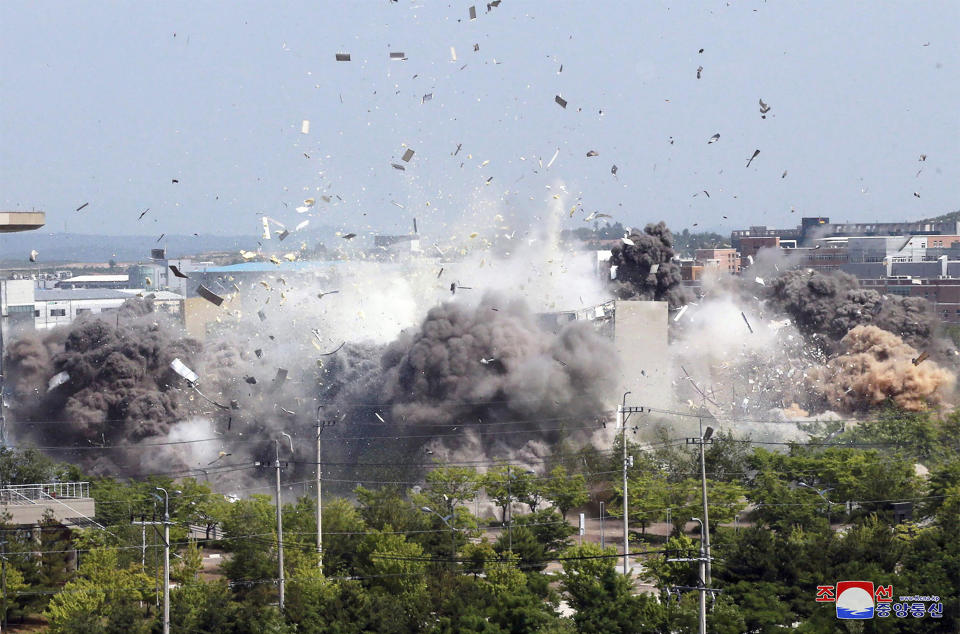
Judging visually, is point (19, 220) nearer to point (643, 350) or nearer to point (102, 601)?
point (102, 601)

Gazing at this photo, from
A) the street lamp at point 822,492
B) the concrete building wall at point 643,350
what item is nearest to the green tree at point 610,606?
the street lamp at point 822,492

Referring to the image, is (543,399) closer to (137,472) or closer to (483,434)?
(483,434)

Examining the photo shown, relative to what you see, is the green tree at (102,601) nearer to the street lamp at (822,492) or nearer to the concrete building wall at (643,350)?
the street lamp at (822,492)

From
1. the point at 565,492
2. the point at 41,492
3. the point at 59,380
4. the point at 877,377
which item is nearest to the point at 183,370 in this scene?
the point at 59,380

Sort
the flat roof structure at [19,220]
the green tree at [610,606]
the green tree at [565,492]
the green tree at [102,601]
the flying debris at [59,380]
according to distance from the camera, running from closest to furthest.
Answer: the flat roof structure at [19,220], the green tree at [610,606], the green tree at [102,601], the green tree at [565,492], the flying debris at [59,380]

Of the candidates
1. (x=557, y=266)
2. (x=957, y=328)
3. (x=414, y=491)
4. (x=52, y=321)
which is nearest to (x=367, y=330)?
(x=557, y=266)
